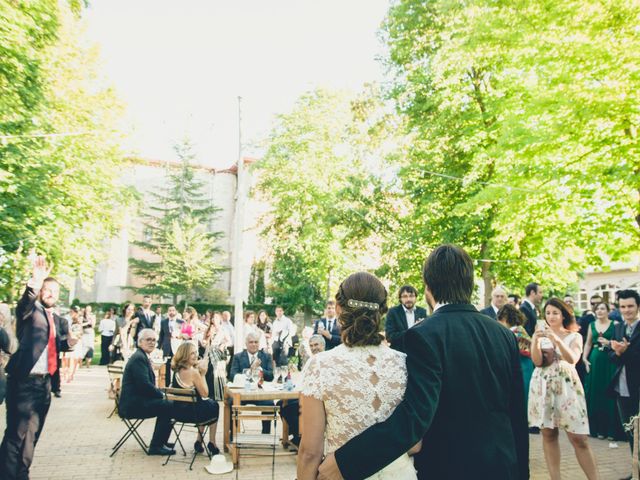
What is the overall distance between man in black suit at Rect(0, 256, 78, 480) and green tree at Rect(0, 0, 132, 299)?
7.59 metres

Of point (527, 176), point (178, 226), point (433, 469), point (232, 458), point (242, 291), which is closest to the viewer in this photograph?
point (433, 469)

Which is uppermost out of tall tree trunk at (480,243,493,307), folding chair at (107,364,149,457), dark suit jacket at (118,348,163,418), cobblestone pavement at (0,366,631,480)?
tall tree trunk at (480,243,493,307)

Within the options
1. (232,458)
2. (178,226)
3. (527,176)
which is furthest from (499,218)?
(178,226)

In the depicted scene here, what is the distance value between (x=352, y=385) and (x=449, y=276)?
0.71 metres

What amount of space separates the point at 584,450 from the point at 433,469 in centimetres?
362

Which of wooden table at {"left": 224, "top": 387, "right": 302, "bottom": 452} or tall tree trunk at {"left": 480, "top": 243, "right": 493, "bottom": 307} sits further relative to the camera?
tall tree trunk at {"left": 480, "top": 243, "right": 493, "bottom": 307}

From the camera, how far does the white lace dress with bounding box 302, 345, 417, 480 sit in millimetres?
2281

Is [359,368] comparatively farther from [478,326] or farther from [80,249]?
[80,249]

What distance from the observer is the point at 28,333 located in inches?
201

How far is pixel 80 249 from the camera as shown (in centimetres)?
2028

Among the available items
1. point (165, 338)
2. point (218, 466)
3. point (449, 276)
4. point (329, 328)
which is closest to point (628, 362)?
point (449, 276)

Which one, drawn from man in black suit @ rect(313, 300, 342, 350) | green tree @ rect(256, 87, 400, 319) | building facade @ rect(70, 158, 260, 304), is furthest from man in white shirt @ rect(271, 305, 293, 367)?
building facade @ rect(70, 158, 260, 304)

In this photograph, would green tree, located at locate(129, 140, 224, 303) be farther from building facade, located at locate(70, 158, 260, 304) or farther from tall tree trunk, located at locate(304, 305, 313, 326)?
tall tree trunk, located at locate(304, 305, 313, 326)

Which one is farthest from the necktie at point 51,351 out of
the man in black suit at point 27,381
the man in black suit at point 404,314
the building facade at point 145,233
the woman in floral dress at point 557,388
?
the building facade at point 145,233
